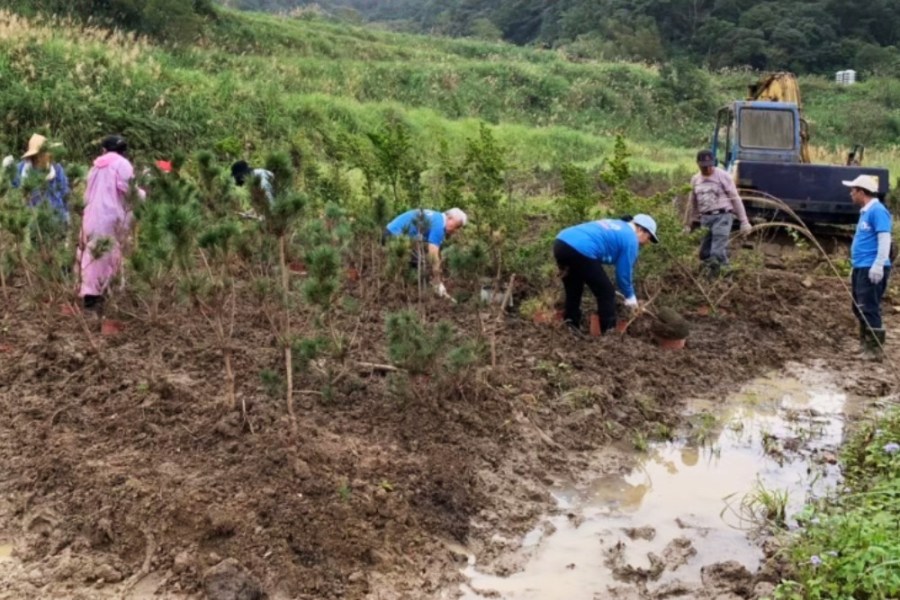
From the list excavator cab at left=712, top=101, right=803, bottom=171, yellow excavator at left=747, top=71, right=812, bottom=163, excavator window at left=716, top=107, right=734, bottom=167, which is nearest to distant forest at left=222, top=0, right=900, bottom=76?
yellow excavator at left=747, top=71, right=812, bottom=163

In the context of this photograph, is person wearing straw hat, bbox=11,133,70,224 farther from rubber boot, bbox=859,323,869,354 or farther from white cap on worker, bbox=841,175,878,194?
rubber boot, bbox=859,323,869,354

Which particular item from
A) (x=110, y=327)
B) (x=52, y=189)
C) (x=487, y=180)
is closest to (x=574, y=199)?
(x=487, y=180)

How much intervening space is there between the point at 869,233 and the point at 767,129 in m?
5.73

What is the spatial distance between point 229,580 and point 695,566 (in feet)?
6.62

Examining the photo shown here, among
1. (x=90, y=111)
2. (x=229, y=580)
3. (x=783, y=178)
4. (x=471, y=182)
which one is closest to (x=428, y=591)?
(x=229, y=580)

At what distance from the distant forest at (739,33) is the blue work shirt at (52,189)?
140 ft

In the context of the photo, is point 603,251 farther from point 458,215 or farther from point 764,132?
point 764,132

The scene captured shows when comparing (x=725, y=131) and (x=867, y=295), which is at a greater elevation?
(x=725, y=131)

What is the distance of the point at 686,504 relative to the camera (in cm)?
450

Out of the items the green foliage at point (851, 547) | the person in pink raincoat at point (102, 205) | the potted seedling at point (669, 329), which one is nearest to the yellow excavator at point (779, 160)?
the potted seedling at point (669, 329)

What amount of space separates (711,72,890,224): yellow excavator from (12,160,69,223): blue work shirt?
22.7 feet

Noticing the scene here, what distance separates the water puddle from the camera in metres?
3.70

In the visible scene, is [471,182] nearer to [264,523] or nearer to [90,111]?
[264,523]

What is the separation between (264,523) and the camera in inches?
140
